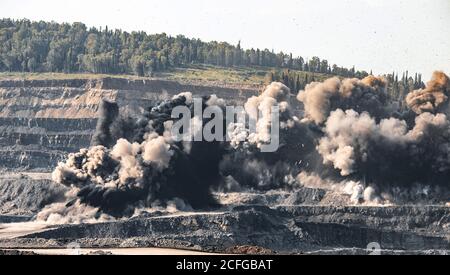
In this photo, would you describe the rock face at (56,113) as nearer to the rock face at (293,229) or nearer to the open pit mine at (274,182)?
the open pit mine at (274,182)

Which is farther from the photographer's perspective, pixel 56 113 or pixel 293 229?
pixel 56 113

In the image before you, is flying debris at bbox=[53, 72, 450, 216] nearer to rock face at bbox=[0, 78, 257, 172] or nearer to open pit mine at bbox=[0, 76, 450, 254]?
open pit mine at bbox=[0, 76, 450, 254]

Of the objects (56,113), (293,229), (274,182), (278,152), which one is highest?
(278,152)

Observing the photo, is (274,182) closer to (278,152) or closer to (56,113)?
(278,152)

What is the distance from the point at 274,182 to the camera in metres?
140

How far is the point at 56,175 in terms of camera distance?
130 metres

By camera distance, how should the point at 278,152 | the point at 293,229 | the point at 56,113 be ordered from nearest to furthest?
the point at 293,229 < the point at 278,152 < the point at 56,113

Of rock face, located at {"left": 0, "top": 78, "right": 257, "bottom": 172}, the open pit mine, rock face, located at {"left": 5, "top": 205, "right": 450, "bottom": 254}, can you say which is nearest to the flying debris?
the open pit mine

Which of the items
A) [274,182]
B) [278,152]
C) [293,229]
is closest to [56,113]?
[274,182]

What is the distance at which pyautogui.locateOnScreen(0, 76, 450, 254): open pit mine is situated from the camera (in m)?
120

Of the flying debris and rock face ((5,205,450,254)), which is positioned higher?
the flying debris

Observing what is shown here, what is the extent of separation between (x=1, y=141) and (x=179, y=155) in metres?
61.5

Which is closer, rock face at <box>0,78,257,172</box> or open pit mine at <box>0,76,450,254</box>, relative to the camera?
open pit mine at <box>0,76,450,254</box>

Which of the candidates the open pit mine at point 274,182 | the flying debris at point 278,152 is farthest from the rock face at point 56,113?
the flying debris at point 278,152
